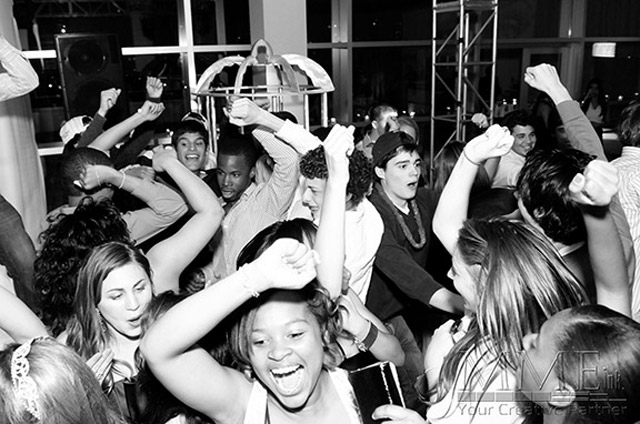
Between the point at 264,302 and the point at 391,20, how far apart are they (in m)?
7.53

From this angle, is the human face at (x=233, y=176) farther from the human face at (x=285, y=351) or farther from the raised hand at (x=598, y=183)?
the raised hand at (x=598, y=183)

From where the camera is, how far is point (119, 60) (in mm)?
5137

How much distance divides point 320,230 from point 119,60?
4046 millimetres

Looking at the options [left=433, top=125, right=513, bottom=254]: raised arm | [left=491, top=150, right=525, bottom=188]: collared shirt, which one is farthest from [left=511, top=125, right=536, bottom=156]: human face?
[left=433, top=125, right=513, bottom=254]: raised arm

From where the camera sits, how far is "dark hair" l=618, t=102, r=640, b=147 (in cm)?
245

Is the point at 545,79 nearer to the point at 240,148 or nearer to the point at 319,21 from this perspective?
the point at 240,148

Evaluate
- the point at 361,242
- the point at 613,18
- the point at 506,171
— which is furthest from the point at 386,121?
the point at 613,18

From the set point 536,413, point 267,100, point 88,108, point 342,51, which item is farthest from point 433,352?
point 342,51

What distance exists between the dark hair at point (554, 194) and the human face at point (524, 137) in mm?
2110

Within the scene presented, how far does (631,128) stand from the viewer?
247 cm

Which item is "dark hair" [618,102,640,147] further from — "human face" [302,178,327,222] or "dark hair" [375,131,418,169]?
"human face" [302,178,327,222]

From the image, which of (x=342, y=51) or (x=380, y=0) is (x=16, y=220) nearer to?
(x=342, y=51)

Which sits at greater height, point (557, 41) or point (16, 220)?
point (557, 41)

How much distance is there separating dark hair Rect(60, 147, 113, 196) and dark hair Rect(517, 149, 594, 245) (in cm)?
177
